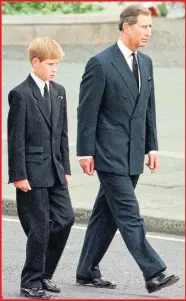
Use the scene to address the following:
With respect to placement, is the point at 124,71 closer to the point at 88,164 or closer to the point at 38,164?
the point at 88,164

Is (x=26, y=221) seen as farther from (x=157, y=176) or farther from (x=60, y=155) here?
(x=157, y=176)

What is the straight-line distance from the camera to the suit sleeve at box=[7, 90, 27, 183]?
23.9ft

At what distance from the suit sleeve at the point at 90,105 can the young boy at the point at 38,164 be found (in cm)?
15

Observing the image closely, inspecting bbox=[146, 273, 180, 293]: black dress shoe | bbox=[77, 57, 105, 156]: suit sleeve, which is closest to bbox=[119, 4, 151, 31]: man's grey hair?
bbox=[77, 57, 105, 156]: suit sleeve

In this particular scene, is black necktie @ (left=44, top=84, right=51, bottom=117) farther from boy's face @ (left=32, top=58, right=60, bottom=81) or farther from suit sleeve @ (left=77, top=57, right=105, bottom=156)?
suit sleeve @ (left=77, top=57, right=105, bottom=156)

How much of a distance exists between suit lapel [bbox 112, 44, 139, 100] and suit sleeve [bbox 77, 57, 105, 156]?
0.40 ft

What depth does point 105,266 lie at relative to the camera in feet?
28.7

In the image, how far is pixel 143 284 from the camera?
318 inches

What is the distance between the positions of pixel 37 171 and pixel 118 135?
1.81 ft

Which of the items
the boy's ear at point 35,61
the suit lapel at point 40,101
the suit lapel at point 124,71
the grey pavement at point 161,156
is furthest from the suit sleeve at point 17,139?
the grey pavement at point 161,156

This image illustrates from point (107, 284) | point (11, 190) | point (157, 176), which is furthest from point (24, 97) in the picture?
point (157, 176)

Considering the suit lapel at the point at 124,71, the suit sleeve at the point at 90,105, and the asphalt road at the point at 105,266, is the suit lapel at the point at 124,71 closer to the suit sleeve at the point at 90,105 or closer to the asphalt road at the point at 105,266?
the suit sleeve at the point at 90,105

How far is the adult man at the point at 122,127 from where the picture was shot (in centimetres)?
743

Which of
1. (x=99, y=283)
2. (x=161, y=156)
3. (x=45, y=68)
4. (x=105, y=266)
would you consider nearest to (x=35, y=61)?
(x=45, y=68)
